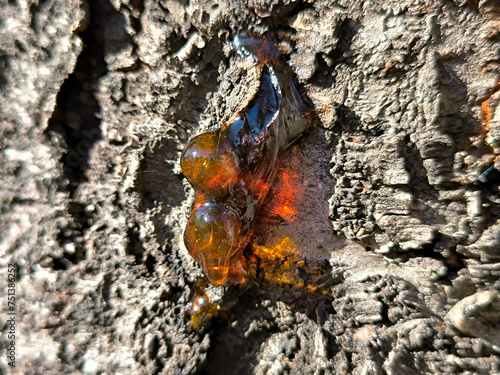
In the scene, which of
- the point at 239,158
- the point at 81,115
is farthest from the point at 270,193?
the point at 81,115

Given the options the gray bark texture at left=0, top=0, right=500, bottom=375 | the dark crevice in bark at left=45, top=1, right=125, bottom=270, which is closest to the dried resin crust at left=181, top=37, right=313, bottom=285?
the gray bark texture at left=0, top=0, right=500, bottom=375

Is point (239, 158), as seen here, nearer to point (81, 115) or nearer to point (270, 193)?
point (270, 193)

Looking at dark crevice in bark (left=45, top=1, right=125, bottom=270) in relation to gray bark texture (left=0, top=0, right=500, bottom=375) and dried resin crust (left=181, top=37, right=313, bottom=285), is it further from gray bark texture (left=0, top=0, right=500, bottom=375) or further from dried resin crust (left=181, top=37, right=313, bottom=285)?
dried resin crust (left=181, top=37, right=313, bottom=285)

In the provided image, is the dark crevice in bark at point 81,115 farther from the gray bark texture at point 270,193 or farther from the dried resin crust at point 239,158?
the dried resin crust at point 239,158

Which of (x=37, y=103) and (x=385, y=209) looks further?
(x=37, y=103)

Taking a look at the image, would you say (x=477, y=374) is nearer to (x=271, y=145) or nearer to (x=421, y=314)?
(x=421, y=314)

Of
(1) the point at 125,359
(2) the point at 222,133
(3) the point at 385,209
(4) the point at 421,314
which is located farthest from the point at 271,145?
(1) the point at 125,359
